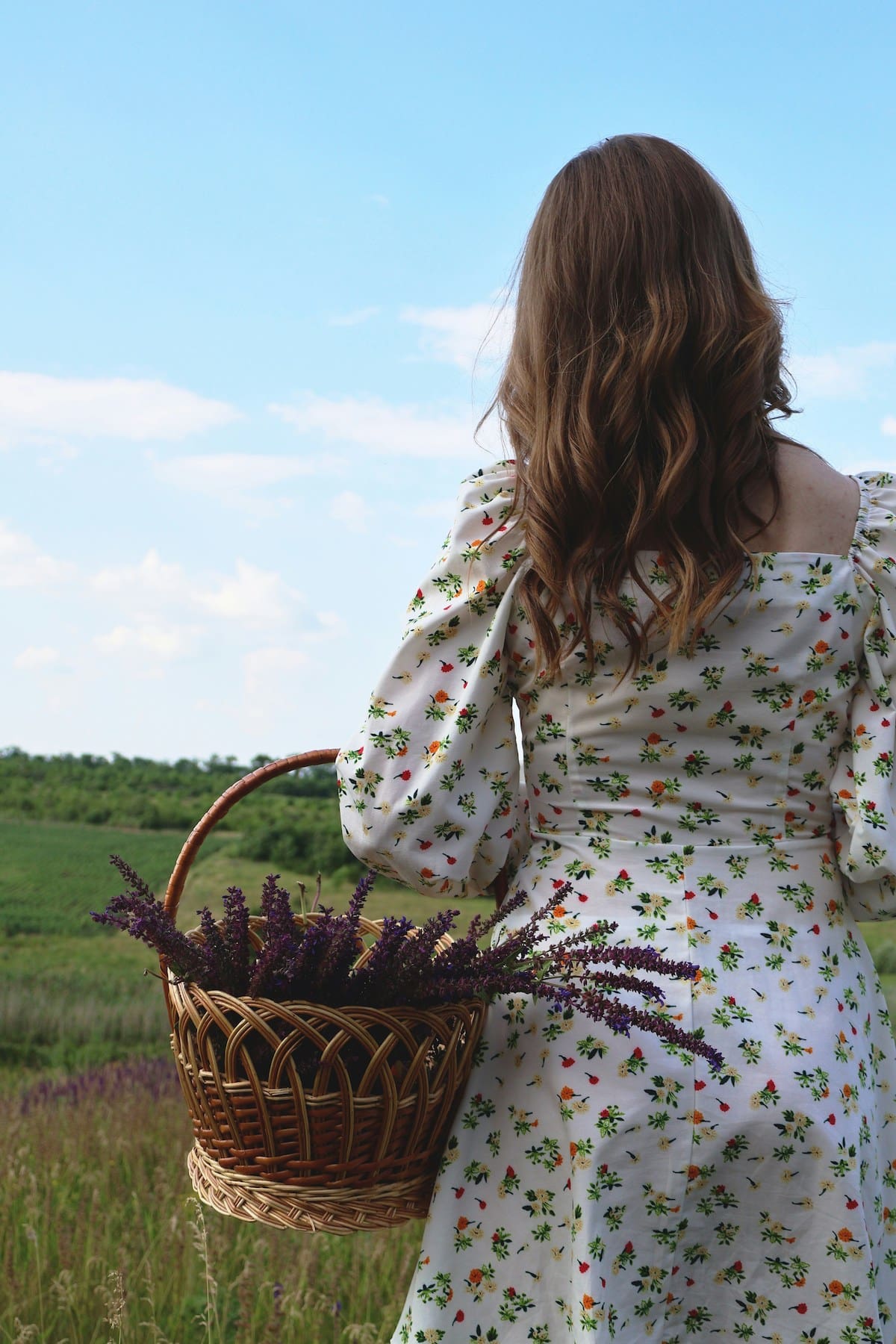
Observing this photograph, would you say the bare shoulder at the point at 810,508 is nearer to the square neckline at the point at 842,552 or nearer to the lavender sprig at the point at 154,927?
the square neckline at the point at 842,552

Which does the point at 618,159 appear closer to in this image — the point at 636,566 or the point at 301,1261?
the point at 636,566

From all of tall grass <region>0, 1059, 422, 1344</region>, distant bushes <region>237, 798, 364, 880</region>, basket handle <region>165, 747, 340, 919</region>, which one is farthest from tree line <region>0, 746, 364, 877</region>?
basket handle <region>165, 747, 340, 919</region>

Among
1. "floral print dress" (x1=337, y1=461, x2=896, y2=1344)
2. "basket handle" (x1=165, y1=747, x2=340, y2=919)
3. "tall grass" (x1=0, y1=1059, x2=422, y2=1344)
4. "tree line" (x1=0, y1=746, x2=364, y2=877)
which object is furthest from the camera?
"tree line" (x1=0, y1=746, x2=364, y2=877)

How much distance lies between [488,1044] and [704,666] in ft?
1.85

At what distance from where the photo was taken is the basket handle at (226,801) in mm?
1580

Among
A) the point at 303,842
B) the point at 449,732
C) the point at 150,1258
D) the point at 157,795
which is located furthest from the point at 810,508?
the point at 157,795

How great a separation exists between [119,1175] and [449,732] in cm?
252

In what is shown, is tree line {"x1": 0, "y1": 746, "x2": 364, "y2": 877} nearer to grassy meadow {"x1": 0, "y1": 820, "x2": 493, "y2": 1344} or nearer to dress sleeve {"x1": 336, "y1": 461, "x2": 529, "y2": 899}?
grassy meadow {"x1": 0, "y1": 820, "x2": 493, "y2": 1344}

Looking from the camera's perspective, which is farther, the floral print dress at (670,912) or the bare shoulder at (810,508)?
the bare shoulder at (810,508)

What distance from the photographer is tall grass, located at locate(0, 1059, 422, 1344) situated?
2492 millimetres

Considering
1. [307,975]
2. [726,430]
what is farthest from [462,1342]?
[726,430]

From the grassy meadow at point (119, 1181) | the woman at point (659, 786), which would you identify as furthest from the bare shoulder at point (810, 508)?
the grassy meadow at point (119, 1181)

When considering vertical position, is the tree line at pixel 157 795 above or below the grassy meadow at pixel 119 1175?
above

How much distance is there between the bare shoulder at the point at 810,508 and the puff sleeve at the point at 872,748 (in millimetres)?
43
